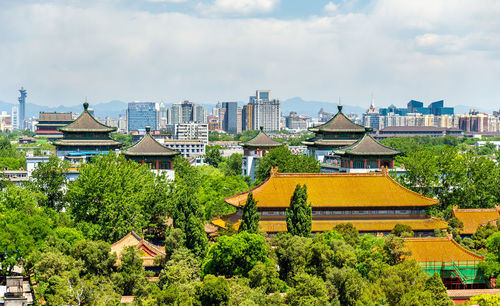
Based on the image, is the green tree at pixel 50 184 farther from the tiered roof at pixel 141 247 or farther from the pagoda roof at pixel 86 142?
the pagoda roof at pixel 86 142

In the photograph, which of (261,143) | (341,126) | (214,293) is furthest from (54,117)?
(214,293)

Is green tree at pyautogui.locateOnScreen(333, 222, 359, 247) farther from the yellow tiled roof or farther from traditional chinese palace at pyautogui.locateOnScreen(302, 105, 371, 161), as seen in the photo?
traditional chinese palace at pyautogui.locateOnScreen(302, 105, 371, 161)

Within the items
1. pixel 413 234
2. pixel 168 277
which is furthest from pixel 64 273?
pixel 413 234

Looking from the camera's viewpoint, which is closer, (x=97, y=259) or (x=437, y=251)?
(x=97, y=259)

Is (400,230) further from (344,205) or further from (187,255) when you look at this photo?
(187,255)

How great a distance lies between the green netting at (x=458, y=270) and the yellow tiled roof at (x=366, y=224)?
7195 millimetres

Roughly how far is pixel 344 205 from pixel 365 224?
1.77m

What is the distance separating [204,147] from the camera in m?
150

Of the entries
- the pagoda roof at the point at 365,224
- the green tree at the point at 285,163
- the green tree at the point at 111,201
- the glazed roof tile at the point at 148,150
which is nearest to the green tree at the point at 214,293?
the pagoda roof at the point at 365,224

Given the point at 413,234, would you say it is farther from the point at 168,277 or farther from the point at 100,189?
the point at 100,189

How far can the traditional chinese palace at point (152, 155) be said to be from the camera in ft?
200

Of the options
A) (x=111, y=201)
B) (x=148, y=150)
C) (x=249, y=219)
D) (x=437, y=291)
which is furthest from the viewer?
(x=148, y=150)

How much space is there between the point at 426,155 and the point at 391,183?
41.3 ft

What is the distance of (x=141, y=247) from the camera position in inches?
1483
